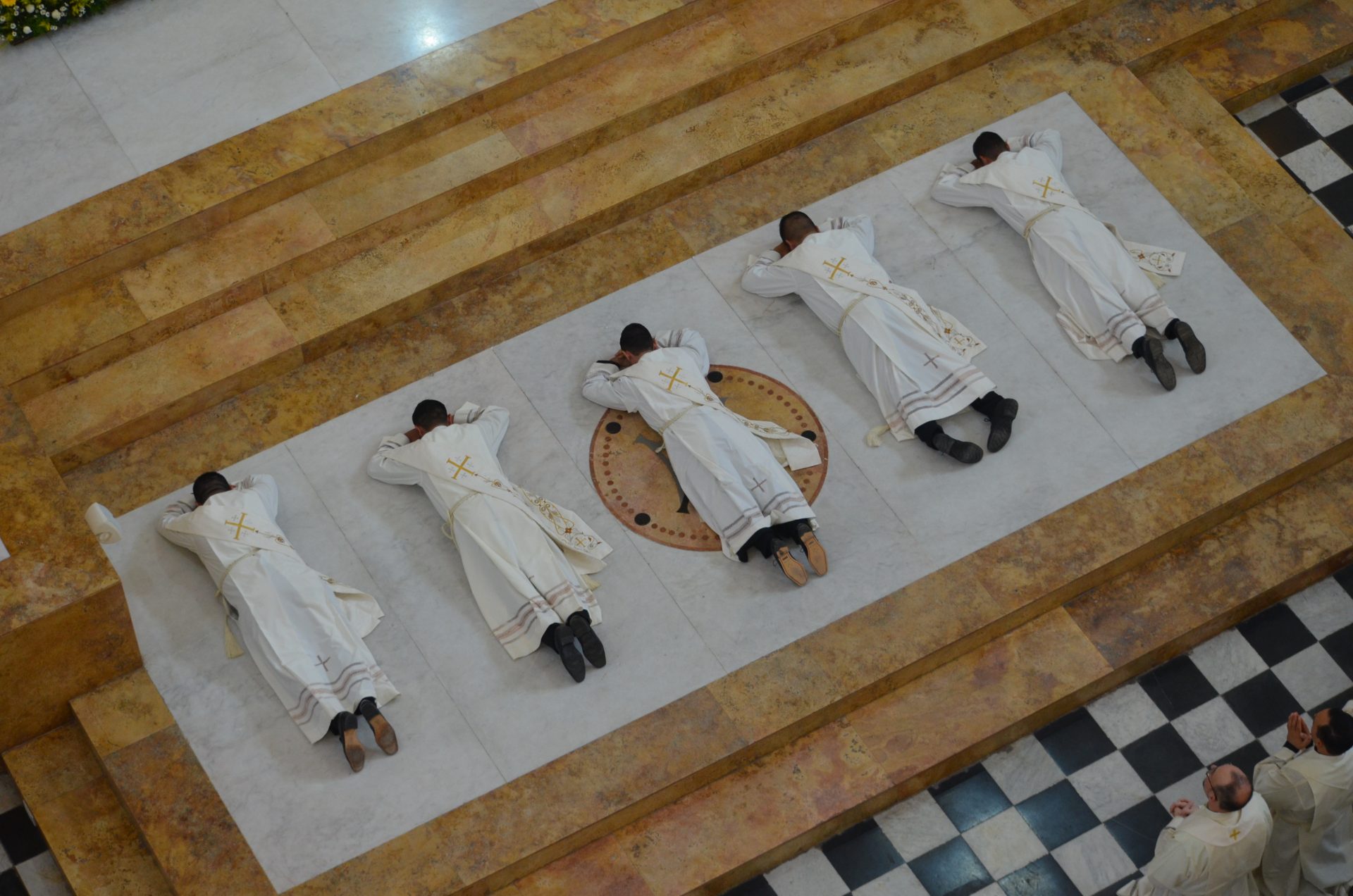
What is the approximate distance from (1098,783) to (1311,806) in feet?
Result: 3.20

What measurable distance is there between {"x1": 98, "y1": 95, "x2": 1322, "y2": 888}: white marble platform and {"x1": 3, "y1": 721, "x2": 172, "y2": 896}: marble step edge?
1.41 ft

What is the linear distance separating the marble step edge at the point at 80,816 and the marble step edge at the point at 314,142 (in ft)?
6.37

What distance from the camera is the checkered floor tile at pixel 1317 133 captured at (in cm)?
873

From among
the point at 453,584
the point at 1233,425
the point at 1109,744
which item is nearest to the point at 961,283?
the point at 1233,425

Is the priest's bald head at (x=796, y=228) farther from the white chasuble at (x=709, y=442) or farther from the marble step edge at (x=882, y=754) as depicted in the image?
the marble step edge at (x=882, y=754)

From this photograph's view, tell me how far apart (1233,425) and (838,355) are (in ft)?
5.78

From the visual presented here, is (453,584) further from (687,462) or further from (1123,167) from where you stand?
(1123,167)

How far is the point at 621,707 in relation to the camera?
6711mm

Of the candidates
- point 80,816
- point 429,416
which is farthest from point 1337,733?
point 80,816

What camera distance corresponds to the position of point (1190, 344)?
292 inches

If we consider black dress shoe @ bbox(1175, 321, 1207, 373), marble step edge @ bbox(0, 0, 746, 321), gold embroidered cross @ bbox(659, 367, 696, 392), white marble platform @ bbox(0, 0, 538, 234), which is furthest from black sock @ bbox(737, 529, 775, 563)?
white marble platform @ bbox(0, 0, 538, 234)

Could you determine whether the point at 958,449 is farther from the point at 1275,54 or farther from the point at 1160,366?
the point at 1275,54

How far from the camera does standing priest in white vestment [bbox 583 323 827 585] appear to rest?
694cm

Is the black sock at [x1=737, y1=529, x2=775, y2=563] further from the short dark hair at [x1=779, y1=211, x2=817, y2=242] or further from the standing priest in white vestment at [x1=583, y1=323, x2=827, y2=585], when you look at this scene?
the short dark hair at [x1=779, y1=211, x2=817, y2=242]
